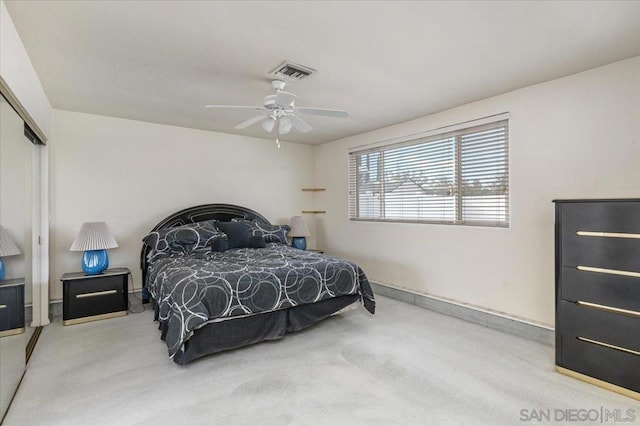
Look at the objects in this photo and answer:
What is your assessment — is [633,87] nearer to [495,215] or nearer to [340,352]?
[495,215]

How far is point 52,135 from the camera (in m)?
4.00

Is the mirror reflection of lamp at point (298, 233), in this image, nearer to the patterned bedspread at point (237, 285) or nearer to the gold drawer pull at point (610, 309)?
the patterned bedspread at point (237, 285)

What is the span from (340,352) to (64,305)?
10.2ft

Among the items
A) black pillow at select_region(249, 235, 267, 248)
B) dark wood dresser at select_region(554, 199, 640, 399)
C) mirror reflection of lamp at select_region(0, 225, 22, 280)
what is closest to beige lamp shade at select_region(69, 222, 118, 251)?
mirror reflection of lamp at select_region(0, 225, 22, 280)

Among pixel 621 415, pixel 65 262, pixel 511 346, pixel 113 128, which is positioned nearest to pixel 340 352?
pixel 511 346

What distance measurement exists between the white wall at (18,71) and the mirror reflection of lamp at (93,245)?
1179mm

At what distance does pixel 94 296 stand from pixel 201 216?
166 cm

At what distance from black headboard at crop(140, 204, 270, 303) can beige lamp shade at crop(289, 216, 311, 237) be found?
1.47 ft

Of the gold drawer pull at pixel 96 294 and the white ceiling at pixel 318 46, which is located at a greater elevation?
the white ceiling at pixel 318 46

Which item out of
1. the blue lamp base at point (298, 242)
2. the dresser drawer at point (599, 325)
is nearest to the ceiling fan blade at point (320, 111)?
the dresser drawer at point (599, 325)

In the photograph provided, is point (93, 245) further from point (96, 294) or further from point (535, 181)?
point (535, 181)

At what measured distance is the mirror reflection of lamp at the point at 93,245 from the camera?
3750 millimetres

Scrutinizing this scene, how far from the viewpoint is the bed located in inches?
107

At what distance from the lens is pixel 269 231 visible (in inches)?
199
